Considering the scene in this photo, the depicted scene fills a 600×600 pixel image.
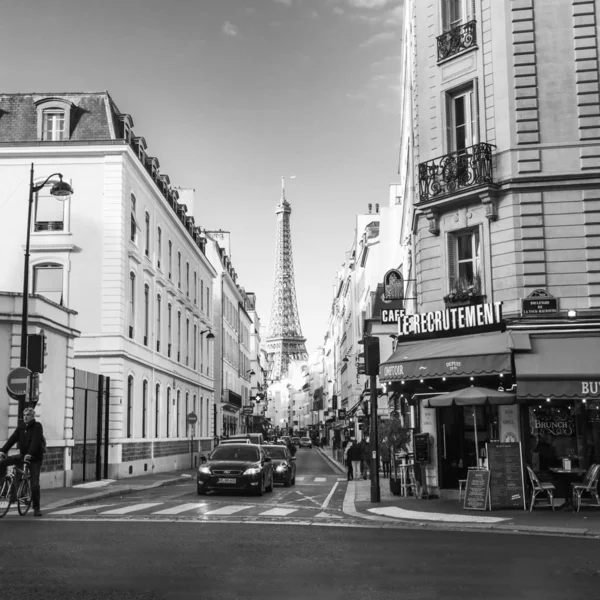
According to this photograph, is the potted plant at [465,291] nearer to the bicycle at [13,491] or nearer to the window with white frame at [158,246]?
the bicycle at [13,491]

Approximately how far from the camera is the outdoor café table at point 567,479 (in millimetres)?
17078

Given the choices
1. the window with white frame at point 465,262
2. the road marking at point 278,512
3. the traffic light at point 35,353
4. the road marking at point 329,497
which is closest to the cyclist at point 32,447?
the road marking at point 278,512

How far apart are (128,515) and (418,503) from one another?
21.5 feet

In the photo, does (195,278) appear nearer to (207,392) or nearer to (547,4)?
(207,392)

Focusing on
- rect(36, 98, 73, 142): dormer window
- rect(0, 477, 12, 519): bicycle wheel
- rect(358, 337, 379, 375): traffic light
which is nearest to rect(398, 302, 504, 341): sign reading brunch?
rect(358, 337, 379, 375): traffic light

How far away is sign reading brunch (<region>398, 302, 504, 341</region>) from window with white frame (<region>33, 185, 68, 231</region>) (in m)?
16.3

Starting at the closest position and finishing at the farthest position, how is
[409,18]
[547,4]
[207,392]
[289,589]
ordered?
[289,589] → [547,4] → [409,18] → [207,392]

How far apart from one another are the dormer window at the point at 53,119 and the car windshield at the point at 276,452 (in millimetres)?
14195

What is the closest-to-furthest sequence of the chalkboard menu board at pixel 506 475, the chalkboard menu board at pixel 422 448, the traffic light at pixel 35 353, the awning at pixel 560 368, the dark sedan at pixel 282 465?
1. the awning at pixel 560 368
2. the chalkboard menu board at pixel 506 475
3. the chalkboard menu board at pixel 422 448
4. the traffic light at pixel 35 353
5. the dark sedan at pixel 282 465

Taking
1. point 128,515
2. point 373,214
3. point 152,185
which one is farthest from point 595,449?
point 373,214

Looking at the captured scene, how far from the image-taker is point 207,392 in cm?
5675

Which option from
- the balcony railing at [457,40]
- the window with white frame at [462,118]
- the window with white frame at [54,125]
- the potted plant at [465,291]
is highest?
the window with white frame at [54,125]

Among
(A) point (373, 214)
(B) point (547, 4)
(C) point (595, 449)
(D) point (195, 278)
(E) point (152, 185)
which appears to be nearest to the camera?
(C) point (595, 449)

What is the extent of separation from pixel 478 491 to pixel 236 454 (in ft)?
28.6
